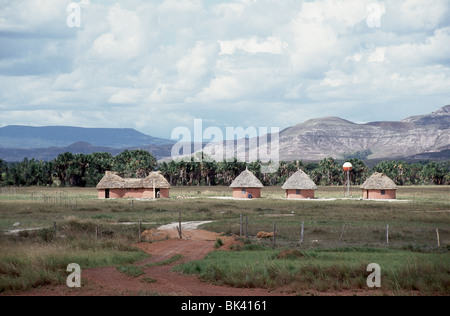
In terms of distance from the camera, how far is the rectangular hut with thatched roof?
229 feet

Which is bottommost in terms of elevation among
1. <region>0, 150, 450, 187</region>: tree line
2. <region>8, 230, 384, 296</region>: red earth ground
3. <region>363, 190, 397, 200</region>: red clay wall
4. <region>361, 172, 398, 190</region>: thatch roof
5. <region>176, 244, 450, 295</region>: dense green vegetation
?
<region>8, 230, 384, 296</region>: red earth ground

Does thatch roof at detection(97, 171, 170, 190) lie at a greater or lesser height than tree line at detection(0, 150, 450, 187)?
lesser

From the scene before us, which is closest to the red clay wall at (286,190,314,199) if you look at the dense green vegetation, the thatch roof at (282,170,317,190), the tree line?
the thatch roof at (282,170,317,190)

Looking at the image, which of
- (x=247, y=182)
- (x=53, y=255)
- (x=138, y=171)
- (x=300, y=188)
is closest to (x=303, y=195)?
(x=300, y=188)

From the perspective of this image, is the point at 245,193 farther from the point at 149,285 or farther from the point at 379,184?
the point at 149,285

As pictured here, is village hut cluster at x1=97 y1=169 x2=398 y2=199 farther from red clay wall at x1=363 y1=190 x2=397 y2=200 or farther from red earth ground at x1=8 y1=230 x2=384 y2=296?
red earth ground at x1=8 y1=230 x2=384 y2=296

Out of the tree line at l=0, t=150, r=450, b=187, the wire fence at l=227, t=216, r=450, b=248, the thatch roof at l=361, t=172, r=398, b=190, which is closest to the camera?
the wire fence at l=227, t=216, r=450, b=248

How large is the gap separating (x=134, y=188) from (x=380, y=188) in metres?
31.2

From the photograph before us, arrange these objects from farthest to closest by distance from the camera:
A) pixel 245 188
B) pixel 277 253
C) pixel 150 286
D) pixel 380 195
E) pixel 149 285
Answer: pixel 245 188, pixel 380 195, pixel 277 253, pixel 149 285, pixel 150 286

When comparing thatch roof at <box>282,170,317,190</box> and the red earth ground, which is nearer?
the red earth ground

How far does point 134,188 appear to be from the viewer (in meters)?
71.0
